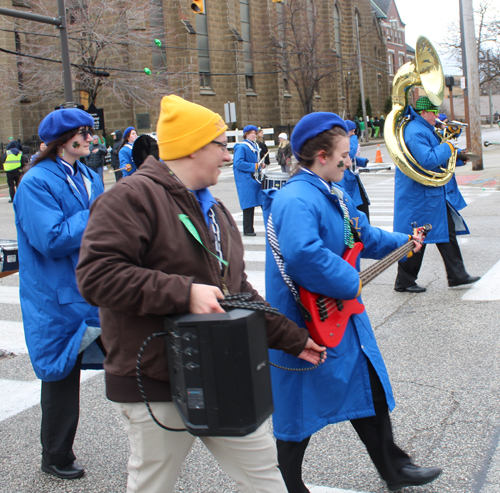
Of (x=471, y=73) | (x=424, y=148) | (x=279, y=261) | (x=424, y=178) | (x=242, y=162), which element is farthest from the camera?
(x=471, y=73)

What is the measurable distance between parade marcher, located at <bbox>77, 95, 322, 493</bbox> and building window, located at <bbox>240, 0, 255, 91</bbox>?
41.2 meters

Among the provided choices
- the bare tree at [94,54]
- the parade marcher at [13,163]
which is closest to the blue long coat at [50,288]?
the parade marcher at [13,163]

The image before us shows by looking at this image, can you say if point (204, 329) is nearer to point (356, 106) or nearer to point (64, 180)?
point (64, 180)

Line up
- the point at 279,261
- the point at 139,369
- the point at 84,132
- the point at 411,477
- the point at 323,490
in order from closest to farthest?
the point at 139,369 < the point at 279,261 < the point at 411,477 < the point at 323,490 < the point at 84,132

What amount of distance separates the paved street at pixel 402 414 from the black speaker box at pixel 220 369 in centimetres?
133

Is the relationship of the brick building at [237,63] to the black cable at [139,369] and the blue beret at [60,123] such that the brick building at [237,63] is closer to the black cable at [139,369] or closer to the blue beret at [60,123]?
the blue beret at [60,123]

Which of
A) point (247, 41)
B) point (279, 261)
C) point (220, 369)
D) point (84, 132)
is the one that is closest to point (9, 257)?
point (84, 132)

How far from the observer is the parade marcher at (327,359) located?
8.48ft

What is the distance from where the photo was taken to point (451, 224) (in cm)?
644

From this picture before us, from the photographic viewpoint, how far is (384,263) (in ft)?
9.91

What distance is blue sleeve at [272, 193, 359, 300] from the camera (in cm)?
248

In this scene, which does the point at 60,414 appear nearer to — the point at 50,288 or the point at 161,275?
the point at 50,288

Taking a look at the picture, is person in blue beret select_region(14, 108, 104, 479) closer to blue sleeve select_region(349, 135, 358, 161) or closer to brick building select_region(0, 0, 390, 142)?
blue sleeve select_region(349, 135, 358, 161)

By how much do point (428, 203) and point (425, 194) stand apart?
10cm
